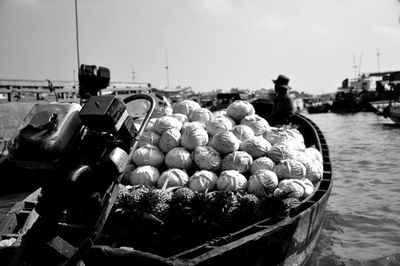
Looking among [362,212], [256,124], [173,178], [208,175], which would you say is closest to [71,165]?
[173,178]

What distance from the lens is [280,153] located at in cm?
530

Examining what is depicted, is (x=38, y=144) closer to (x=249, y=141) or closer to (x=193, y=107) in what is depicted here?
(x=249, y=141)

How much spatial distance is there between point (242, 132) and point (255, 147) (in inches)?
14.6

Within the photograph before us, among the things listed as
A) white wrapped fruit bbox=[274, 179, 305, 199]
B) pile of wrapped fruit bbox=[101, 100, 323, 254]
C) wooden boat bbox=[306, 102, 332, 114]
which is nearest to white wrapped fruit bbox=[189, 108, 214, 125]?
pile of wrapped fruit bbox=[101, 100, 323, 254]

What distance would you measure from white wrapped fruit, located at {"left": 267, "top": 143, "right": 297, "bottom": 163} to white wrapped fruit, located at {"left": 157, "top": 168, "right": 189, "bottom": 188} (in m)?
1.23

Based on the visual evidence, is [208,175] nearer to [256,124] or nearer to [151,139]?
[151,139]

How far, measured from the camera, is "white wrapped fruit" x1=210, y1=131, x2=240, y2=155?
5168 mm

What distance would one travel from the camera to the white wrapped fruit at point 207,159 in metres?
5.09

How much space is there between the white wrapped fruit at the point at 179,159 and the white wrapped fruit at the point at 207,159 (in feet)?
0.35

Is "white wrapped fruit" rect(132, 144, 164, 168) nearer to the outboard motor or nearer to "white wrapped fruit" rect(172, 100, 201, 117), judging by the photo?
"white wrapped fruit" rect(172, 100, 201, 117)

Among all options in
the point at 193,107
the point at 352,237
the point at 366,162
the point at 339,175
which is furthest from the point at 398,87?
the point at 193,107

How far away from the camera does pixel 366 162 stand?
1524 cm

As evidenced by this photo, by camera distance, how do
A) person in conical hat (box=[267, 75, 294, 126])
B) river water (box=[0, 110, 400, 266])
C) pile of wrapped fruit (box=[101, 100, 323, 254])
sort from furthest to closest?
person in conical hat (box=[267, 75, 294, 126]) → river water (box=[0, 110, 400, 266]) → pile of wrapped fruit (box=[101, 100, 323, 254])

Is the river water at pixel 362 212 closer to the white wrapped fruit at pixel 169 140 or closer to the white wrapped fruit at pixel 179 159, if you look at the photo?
the white wrapped fruit at pixel 179 159
